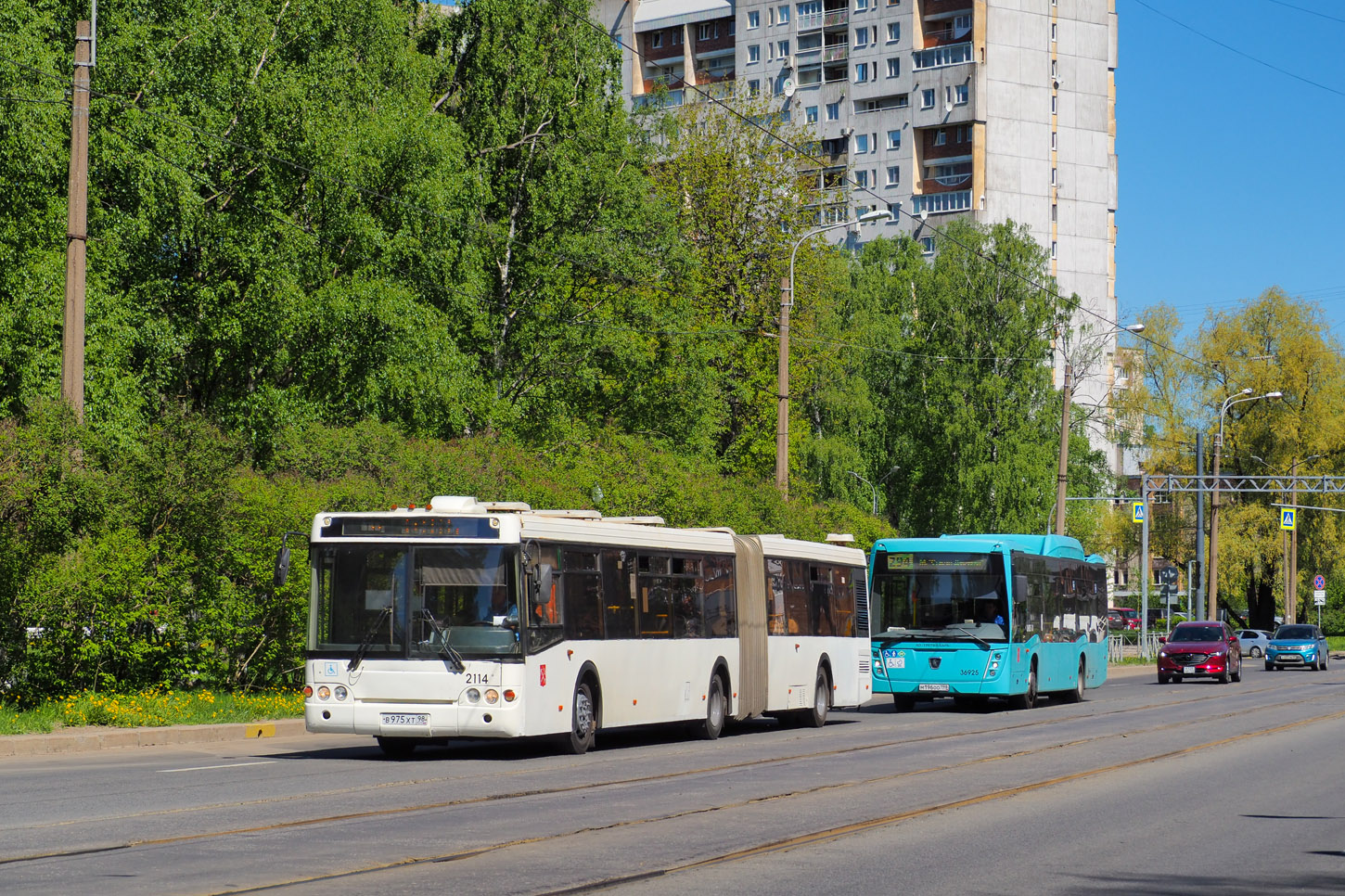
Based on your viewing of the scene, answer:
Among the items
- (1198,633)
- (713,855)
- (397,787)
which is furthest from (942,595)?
(1198,633)

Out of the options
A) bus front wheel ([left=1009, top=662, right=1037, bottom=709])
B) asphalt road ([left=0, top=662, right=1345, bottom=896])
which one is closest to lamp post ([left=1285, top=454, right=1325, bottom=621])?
bus front wheel ([left=1009, top=662, right=1037, bottom=709])

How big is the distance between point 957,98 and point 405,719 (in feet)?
319

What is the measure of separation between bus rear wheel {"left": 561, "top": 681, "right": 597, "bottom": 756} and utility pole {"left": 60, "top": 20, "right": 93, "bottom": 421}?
750cm

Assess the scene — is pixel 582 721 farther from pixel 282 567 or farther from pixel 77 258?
pixel 77 258

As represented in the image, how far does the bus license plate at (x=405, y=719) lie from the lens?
18578mm

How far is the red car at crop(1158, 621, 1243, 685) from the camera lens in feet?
154

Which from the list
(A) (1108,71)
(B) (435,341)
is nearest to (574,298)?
(B) (435,341)

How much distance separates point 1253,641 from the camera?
255ft

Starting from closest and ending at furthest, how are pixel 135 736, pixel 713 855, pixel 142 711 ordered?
1. pixel 713 855
2. pixel 135 736
3. pixel 142 711

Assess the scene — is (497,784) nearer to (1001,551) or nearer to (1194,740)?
(1194,740)

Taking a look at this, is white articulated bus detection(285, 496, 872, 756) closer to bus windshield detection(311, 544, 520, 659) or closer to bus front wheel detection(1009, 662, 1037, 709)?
bus windshield detection(311, 544, 520, 659)

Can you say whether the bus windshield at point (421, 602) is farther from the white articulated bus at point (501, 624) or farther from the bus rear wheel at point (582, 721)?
the bus rear wheel at point (582, 721)

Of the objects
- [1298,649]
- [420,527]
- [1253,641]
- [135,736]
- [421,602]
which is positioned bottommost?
[1253,641]

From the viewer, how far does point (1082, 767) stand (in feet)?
60.2
